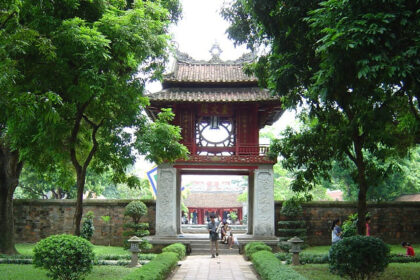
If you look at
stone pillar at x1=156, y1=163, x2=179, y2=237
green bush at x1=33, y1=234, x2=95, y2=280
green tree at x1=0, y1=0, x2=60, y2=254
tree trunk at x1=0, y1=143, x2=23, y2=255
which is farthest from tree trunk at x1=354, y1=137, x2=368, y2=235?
tree trunk at x1=0, y1=143, x2=23, y2=255

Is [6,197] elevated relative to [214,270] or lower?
elevated

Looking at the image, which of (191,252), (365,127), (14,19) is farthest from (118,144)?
(191,252)

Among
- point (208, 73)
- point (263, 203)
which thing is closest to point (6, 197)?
point (263, 203)

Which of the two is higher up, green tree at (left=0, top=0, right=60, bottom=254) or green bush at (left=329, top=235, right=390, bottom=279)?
→ green tree at (left=0, top=0, right=60, bottom=254)

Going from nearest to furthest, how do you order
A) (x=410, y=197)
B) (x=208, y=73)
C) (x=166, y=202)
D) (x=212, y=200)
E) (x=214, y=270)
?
(x=214, y=270)
(x=166, y=202)
(x=208, y=73)
(x=410, y=197)
(x=212, y=200)

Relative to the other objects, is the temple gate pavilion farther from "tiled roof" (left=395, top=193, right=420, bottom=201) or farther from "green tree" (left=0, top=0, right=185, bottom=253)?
"tiled roof" (left=395, top=193, right=420, bottom=201)

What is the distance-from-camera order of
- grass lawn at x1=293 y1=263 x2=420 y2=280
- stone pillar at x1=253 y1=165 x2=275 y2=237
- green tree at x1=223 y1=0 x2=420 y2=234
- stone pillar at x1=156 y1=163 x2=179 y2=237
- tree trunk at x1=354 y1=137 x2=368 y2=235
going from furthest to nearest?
stone pillar at x1=253 y1=165 x2=275 y2=237
stone pillar at x1=156 y1=163 x2=179 y2=237
tree trunk at x1=354 y1=137 x2=368 y2=235
grass lawn at x1=293 y1=263 x2=420 y2=280
green tree at x1=223 y1=0 x2=420 y2=234

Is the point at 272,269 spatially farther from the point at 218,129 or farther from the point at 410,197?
the point at 410,197

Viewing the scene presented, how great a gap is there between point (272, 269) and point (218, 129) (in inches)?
383

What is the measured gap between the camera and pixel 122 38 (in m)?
8.74

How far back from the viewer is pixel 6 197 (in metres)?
14.2

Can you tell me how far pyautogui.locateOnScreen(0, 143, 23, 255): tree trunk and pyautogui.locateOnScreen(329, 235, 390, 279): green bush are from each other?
10984 millimetres

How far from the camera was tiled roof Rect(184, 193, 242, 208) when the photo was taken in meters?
38.5

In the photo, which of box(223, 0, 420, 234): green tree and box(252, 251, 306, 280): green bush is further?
box(252, 251, 306, 280): green bush
